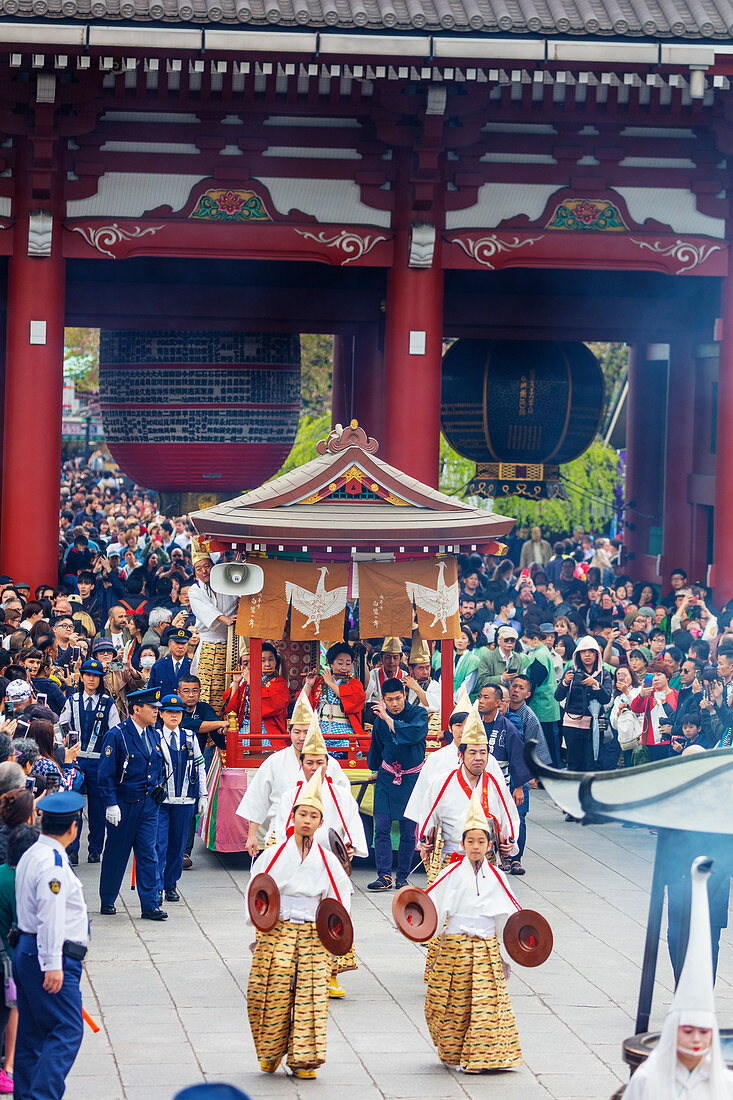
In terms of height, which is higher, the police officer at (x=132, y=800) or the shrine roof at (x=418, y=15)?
the shrine roof at (x=418, y=15)

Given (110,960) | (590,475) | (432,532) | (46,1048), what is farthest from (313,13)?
(590,475)

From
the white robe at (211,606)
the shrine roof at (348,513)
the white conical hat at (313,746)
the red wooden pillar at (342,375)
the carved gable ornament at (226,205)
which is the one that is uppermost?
the carved gable ornament at (226,205)

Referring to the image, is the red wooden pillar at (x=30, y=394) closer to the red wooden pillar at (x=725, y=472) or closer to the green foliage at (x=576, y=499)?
the red wooden pillar at (x=725, y=472)

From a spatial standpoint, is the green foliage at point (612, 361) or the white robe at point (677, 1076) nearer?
the white robe at point (677, 1076)

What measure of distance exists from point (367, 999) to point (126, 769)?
2.37 metres

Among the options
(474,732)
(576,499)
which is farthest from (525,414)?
(576,499)

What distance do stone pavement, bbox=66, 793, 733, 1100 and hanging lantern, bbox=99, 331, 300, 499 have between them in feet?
18.3

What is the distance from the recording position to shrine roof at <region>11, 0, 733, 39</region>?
41.8 feet

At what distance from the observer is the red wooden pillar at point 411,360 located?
48.5 ft

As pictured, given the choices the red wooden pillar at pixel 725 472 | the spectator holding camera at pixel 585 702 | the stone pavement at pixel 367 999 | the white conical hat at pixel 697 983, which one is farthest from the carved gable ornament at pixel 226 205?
the white conical hat at pixel 697 983

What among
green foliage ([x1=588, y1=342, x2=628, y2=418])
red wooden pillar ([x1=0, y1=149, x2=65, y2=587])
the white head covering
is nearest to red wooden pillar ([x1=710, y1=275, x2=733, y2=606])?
red wooden pillar ([x1=0, y1=149, x2=65, y2=587])

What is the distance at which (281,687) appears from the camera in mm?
11750

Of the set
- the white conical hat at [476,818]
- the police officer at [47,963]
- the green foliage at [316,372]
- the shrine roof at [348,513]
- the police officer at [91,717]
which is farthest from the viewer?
the green foliage at [316,372]

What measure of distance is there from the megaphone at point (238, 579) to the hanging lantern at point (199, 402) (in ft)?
15.2
